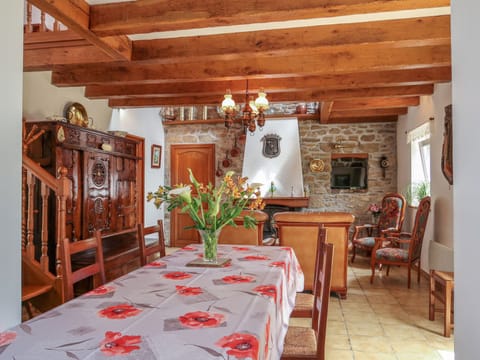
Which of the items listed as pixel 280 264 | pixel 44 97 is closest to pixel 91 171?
pixel 44 97

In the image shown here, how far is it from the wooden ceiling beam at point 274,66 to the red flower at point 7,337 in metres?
2.84

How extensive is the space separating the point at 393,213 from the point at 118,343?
17.8 feet

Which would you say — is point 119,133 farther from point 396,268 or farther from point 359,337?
point 396,268

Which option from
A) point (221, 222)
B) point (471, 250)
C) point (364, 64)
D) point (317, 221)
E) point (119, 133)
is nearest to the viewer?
point (471, 250)

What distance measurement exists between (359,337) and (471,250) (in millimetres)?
2159

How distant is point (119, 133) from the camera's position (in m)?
5.03

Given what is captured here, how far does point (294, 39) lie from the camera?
3047mm

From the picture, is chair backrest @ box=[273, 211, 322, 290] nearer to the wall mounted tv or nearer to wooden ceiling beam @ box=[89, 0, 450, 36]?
wooden ceiling beam @ box=[89, 0, 450, 36]

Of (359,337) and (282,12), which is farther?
(359,337)

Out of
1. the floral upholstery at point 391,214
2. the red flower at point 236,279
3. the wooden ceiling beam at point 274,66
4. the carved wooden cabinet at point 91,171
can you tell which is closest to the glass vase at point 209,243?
the red flower at point 236,279

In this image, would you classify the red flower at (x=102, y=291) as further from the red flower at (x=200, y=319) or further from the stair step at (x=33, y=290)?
the stair step at (x=33, y=290)

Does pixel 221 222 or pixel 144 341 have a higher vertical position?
pixel 221 222

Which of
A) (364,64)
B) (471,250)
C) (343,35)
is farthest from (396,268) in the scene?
(471,250)

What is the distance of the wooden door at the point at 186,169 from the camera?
7.16 m
